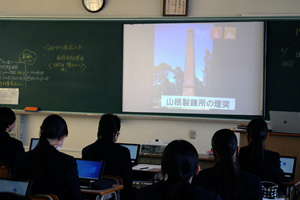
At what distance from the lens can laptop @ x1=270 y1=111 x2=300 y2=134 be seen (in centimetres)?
367

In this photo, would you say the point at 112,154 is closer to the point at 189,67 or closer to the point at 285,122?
the point at 285,122

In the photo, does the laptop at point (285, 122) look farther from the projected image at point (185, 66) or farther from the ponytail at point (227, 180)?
the ponytail at point (227, 180)

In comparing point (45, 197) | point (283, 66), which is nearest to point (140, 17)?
point (283, 66)

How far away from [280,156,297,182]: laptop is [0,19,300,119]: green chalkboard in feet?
9.17

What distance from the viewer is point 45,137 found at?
2141 mm

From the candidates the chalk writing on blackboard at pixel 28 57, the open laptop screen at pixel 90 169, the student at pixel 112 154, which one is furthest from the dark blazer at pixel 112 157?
A: the chalk writing on blackboard at pixel 28 57

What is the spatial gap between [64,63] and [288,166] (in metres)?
3.94

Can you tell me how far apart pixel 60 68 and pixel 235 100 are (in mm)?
2990

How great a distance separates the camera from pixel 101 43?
5.36 m

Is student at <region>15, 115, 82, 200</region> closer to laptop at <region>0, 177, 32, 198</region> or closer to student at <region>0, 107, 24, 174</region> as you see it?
laptop at <region>0, 177, 32, 198</region>

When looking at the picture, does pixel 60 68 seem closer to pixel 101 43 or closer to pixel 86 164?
pixel 101 43

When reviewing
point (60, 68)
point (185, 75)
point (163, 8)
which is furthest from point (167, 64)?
point (60, 68)

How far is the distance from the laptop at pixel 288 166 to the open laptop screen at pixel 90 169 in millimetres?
1724

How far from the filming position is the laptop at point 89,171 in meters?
2.47
